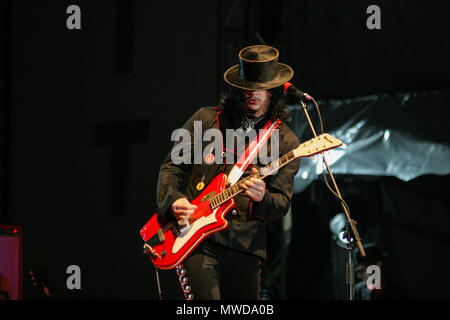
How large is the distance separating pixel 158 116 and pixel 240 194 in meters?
3.89

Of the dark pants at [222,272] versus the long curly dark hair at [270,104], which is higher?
the long curly dark hair at [270,104]

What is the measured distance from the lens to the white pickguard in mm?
3305

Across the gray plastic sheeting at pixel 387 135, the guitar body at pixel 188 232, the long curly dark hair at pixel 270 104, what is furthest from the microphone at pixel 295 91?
the gray plastic sheeting at pixel 387 135

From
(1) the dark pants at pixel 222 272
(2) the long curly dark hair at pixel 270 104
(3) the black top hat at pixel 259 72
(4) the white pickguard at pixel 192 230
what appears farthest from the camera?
(2) the long curly dark hair at pixel 270 104

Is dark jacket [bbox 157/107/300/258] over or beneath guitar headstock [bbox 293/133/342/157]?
beneath

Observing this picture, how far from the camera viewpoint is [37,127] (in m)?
7.82

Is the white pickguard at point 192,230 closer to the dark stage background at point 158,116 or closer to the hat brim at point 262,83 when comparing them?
the hat brim at point 262,83

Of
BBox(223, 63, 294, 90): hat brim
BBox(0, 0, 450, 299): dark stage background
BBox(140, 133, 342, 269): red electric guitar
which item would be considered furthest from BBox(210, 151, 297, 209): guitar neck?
BBox(0, 0, 450, 299): dark stage background

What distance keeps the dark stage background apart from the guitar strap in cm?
206

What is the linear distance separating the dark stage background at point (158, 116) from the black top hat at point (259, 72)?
80.9 inches

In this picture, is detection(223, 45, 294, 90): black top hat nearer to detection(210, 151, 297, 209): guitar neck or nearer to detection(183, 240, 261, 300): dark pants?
detection(210, 151, 297, 209): guitar neck

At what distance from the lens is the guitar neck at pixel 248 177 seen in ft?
11.0
